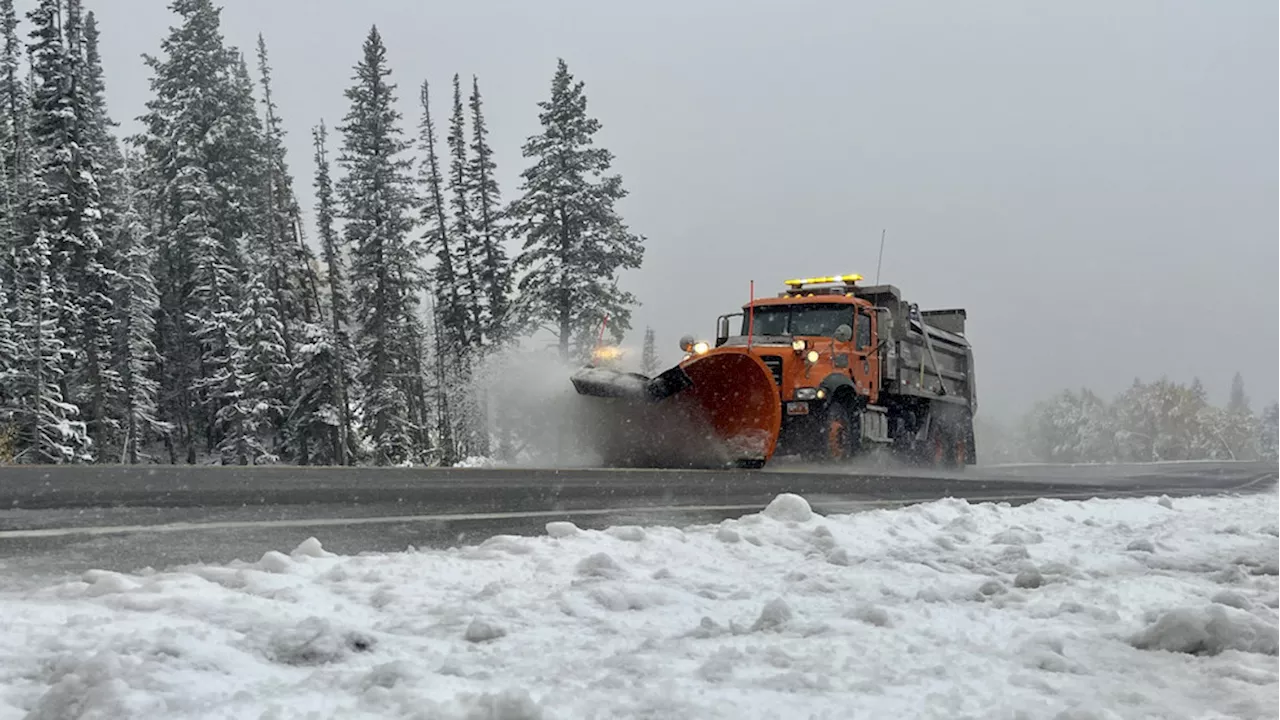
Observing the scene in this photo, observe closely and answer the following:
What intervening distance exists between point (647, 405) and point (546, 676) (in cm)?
1152

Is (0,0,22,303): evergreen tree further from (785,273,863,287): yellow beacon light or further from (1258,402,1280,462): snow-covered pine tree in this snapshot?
(1258,402,1280,462): snow-covered pine tree

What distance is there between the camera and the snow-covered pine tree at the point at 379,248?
33031 mm

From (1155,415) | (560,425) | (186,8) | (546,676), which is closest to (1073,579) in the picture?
(546,676)

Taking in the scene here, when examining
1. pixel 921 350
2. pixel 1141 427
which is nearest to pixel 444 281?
pixel 921 350

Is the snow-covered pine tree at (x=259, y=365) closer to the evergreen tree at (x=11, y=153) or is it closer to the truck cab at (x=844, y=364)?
the evergreen tree at (x=11, y=153)

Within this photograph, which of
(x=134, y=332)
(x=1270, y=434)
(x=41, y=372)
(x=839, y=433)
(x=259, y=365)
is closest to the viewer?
(x=839, y=433)

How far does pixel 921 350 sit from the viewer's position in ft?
58.0

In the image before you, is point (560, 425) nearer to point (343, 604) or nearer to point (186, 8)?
point (343, 604)

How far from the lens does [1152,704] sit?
8.90 feet

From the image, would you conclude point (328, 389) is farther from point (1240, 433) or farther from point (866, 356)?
point (1240, 433)

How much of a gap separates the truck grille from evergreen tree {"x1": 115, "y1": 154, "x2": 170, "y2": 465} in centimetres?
2668

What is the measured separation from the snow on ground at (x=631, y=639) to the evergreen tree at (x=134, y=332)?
108 feet

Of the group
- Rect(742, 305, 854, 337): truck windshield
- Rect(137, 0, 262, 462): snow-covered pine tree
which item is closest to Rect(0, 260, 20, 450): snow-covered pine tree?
Rect(137, 0, 262, 462): snow-covered pine tree

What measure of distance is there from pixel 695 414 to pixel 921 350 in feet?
18.3
